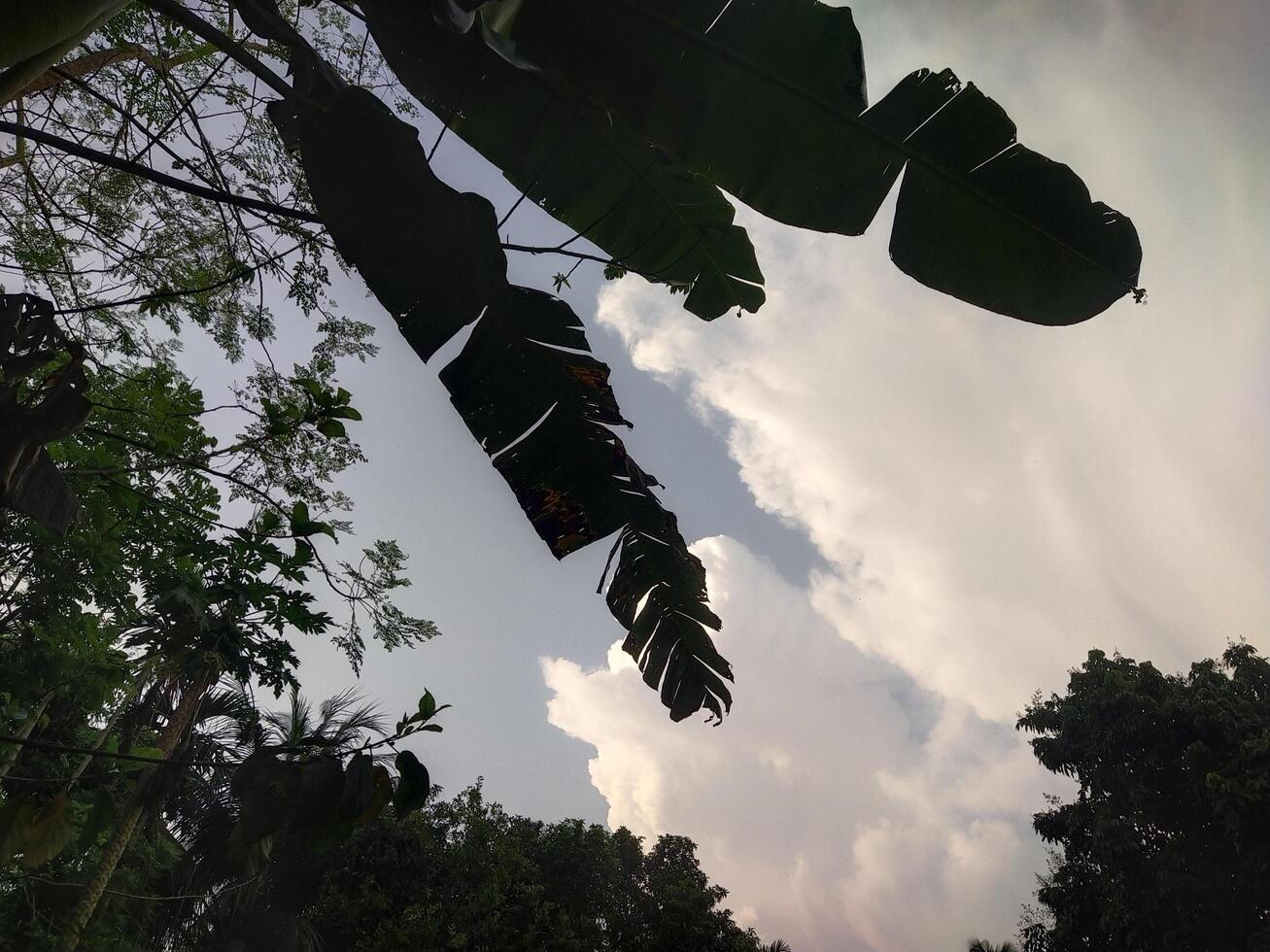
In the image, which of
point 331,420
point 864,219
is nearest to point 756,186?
point 864,219

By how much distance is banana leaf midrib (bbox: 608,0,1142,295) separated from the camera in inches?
71.2

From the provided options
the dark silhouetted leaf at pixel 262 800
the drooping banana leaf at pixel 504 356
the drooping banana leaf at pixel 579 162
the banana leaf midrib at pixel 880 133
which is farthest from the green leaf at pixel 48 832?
the banana leaf midrib at pixel 880 133

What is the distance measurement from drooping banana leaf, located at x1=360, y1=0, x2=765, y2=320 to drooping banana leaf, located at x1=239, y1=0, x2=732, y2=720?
0.32 metres

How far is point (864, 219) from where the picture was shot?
1954mm

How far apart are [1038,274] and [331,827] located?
2.24m

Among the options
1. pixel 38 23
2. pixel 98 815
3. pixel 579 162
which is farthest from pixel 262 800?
pixel 579 162

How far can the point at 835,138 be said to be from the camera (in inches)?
74.9

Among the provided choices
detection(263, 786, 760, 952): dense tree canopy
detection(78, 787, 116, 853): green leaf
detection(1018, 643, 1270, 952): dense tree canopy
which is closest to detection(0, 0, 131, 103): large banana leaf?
detection(78, 787, 116, 853): green leaf

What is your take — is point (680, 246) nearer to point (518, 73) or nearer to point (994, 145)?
point (518, 73)

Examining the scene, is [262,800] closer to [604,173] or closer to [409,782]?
[409,782]

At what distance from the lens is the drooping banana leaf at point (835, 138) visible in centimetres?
180

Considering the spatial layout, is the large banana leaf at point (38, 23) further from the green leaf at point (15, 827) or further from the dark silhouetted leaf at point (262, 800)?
the green leaf at point (15, 827)

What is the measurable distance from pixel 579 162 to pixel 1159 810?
1717 cm

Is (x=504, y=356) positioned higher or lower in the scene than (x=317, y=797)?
higher
